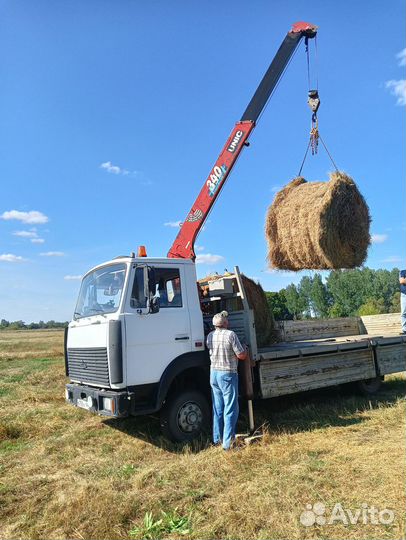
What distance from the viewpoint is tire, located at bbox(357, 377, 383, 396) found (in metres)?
8.49

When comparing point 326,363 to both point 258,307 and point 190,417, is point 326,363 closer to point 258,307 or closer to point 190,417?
point 258,307

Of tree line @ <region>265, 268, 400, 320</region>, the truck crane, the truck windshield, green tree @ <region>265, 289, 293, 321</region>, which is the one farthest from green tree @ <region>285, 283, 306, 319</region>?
the truck windshield

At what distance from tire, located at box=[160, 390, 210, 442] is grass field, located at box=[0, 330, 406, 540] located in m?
0.20

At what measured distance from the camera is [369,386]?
8.62 meters

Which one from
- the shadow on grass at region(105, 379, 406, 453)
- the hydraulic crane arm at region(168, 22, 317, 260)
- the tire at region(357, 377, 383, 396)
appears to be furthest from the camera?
the tire at region(357, 377, 383, 396)

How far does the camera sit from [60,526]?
3832mm

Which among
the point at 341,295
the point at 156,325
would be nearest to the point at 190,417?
the point at 156,325

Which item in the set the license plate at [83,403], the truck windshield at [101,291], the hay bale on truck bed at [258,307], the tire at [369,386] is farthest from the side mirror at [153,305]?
the tire at [369,386]

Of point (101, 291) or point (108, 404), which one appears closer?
point (108, 404)

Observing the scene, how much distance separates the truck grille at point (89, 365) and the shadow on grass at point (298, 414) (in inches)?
44.3

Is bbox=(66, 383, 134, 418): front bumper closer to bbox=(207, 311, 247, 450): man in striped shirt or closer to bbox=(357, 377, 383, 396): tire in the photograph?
bbox=(207, 311, 247, 450): man in striped shirt

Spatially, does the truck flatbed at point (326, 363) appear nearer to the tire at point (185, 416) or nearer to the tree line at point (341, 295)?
the tire at point (185, 416)

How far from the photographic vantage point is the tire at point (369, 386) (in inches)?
334

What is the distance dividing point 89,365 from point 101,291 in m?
1.02
